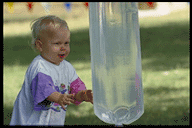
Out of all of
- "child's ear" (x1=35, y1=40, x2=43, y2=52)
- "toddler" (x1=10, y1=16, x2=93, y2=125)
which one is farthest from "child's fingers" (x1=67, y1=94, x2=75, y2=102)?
"child's ear" (x1=35, y1=40, x2=43, y2=52)

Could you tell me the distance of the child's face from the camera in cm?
171

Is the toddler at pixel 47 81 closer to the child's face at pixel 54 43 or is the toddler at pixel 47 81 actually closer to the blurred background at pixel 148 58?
the child's face at pixel 54 43

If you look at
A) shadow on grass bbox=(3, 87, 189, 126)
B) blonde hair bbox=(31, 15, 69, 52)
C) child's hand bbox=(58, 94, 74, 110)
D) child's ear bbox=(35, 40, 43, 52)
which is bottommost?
shadow on grass bbox=(3, 87, 189, 126)

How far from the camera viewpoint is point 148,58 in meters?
5.35

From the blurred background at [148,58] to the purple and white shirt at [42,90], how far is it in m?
0.26

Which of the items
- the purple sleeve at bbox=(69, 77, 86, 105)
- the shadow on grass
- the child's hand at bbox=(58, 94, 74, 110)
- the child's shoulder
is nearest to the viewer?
the child's hand at bbox=(58, 94, 74, 110)

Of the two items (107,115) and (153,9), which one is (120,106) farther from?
(153,9)

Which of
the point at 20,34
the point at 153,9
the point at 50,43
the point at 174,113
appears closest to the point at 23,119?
the point at 50,43

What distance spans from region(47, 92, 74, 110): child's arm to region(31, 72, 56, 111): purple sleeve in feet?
0.07

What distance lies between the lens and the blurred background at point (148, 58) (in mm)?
3094

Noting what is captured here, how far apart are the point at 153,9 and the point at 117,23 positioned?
29.9 feet

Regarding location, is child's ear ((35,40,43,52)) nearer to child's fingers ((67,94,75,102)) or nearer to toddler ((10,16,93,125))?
toddler ((10,16,93,125))

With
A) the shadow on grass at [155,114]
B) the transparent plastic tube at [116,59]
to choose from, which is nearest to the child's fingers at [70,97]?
the transparent plastic tube at [116,59]

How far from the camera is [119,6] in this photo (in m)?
1.42
